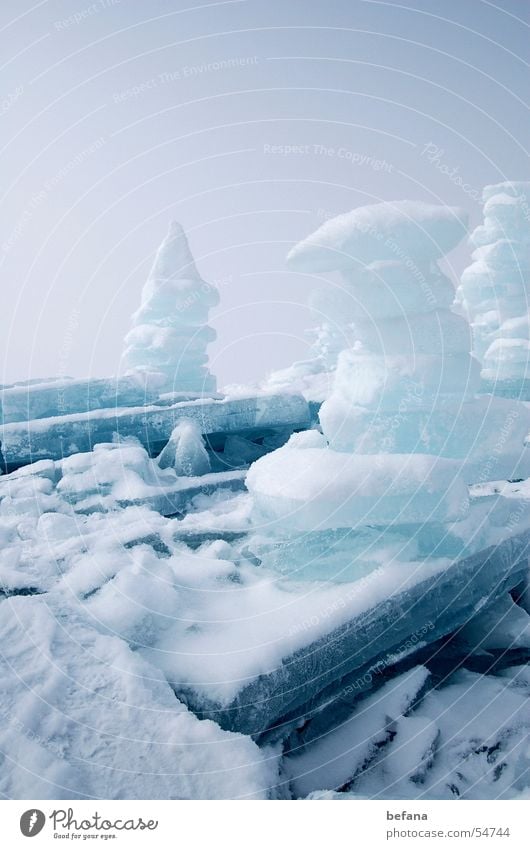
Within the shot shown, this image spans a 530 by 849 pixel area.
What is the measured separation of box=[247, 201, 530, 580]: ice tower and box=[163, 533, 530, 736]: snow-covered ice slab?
0.97ft

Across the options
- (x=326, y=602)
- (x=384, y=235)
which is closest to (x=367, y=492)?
(x=326, y=602)

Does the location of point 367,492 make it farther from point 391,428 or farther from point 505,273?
point 505,273

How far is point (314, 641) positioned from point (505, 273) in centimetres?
1798

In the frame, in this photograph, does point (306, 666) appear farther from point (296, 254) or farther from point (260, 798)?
point (296, 254)

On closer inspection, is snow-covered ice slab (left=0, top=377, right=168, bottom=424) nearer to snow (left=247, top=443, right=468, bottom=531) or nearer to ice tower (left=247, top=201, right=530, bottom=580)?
ice tower (left=247, top=201, right=530, bottom=580)

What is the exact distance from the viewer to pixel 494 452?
398 centimetres

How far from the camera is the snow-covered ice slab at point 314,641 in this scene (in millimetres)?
2562

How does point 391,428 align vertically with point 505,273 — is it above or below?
below

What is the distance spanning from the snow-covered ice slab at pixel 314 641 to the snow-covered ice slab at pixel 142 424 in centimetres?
450

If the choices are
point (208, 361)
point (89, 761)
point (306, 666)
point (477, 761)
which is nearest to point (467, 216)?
point (306, 666)

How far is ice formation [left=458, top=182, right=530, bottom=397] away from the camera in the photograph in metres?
16.8

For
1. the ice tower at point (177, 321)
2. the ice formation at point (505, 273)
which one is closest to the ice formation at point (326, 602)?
the ice tower at point (177, 321)

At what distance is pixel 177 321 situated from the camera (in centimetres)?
1611

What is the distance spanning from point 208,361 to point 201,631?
46.6 feet
